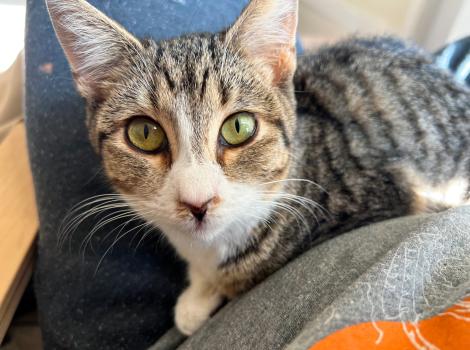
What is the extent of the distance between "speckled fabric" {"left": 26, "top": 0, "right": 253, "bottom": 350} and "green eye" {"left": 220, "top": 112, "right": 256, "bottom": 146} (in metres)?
0.39

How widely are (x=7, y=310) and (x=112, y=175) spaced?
43 cm

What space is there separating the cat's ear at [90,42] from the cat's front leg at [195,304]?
50 cm

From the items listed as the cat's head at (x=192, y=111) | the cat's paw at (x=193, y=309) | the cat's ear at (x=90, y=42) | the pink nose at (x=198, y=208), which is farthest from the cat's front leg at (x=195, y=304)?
the cat's ear at (x=90, y=42)

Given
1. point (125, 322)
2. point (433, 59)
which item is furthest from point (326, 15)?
point (125, 322)

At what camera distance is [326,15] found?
192 centimetres

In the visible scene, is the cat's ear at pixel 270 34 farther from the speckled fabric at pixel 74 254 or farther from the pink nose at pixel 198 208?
the speckled fabric at pixel 74 254

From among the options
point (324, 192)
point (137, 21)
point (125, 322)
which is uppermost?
point (137, 21)

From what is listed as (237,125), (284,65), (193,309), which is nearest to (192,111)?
(237,125)

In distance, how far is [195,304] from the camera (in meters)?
0.95

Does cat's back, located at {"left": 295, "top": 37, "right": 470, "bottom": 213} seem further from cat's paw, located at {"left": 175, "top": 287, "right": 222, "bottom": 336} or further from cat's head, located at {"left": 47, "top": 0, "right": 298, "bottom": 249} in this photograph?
cat's paw, located at {"left": 175, "top": 287, "right": 222, "bottom": 336}

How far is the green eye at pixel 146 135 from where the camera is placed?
28.5 inches

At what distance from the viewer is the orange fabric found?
0.46m

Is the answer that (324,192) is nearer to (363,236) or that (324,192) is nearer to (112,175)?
(363,236)

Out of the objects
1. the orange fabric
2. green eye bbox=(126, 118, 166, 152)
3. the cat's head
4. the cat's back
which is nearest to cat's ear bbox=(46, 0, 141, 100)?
the cat's head
